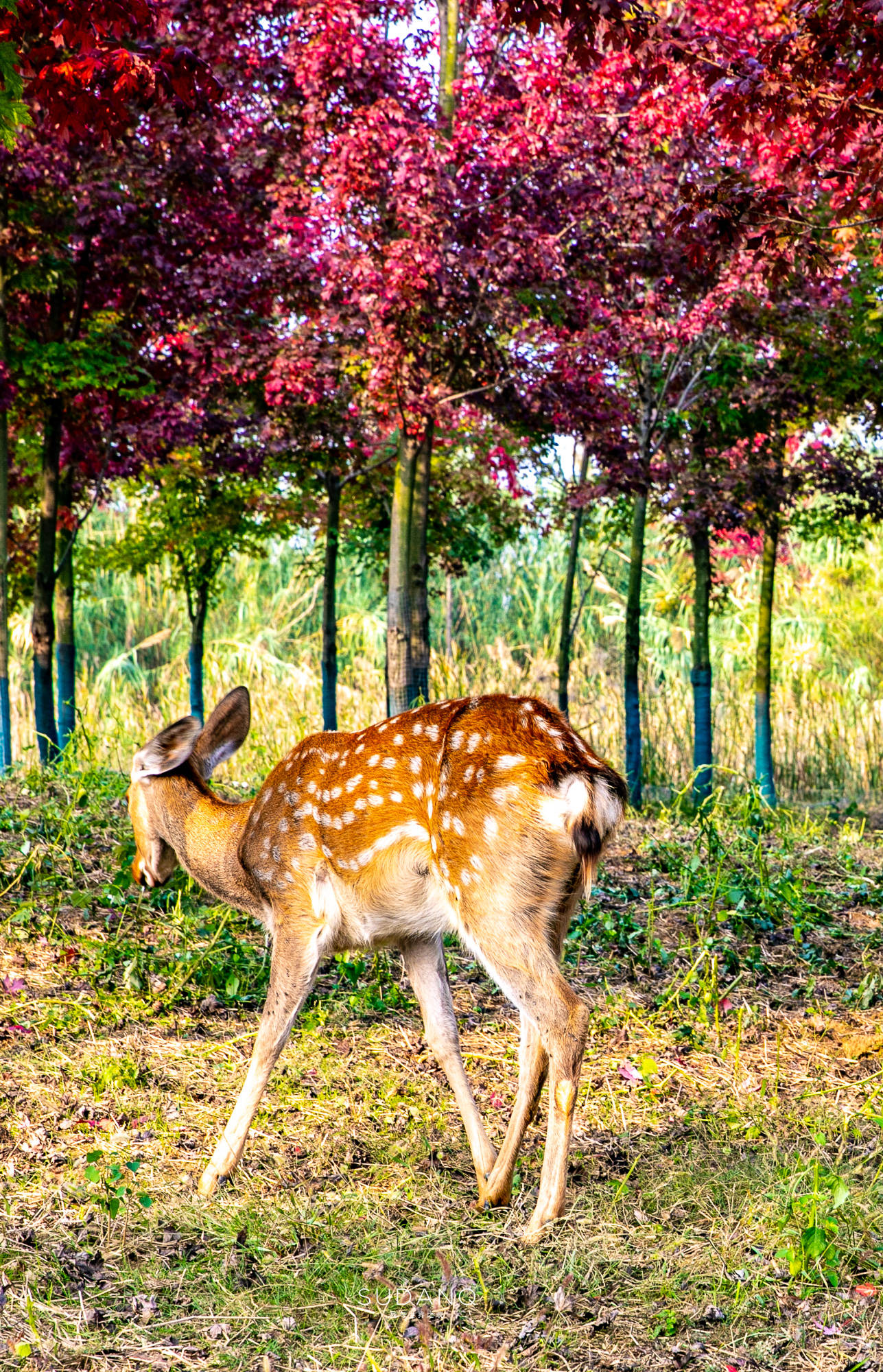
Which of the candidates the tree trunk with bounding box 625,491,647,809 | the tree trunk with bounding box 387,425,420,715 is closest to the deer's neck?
the tree trunk with bounding box 387,425,420,715

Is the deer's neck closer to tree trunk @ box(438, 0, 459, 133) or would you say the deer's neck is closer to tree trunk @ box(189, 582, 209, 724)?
tree trunk @ box(438, 0, 459, 133)

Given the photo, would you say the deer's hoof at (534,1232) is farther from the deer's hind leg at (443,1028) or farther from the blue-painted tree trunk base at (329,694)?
the blue-painted tree trunk base at (329,694)

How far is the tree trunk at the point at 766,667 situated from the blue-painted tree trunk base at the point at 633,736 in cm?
113

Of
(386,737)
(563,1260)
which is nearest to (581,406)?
(386,737)

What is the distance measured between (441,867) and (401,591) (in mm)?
5837

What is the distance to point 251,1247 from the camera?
3.38 metres

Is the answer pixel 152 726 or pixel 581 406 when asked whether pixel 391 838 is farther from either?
pixel 152 726

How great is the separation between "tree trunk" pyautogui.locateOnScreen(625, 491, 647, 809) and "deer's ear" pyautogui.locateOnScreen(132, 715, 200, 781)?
6.01 m

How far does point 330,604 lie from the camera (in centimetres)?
1134

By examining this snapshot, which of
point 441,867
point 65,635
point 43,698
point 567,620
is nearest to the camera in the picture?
point 441,867

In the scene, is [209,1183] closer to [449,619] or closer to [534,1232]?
[534,1232]

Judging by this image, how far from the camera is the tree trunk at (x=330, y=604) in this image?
35.9ft

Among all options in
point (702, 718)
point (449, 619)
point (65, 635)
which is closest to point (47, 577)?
point (65, 635)

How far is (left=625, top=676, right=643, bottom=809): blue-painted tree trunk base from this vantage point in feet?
33.9
